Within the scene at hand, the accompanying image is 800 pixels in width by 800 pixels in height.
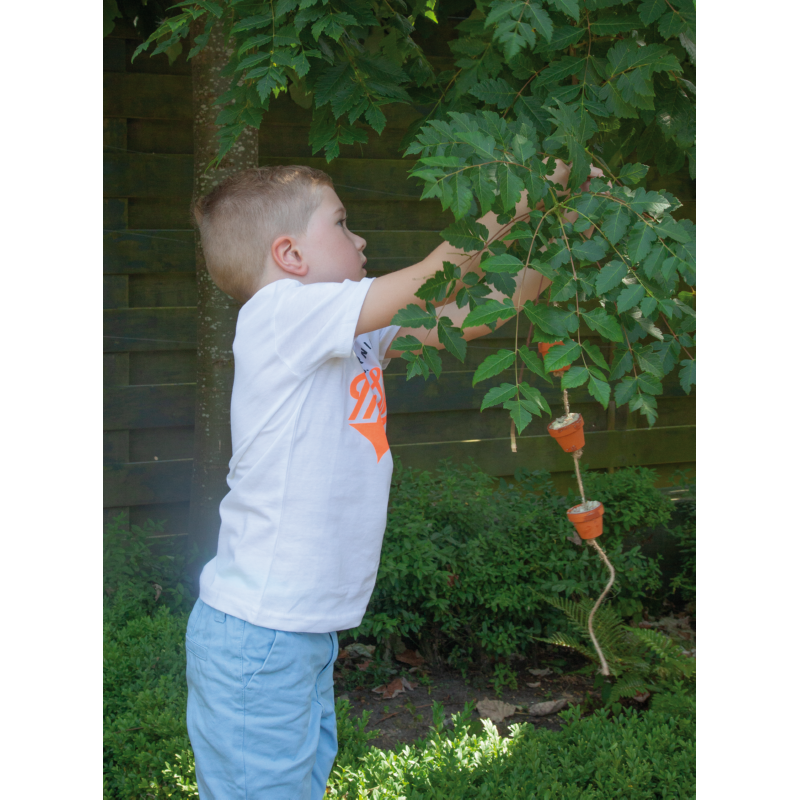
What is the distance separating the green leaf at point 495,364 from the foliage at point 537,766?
3.98ft

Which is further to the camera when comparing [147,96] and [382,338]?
[147,96]

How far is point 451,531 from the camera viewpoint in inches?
125

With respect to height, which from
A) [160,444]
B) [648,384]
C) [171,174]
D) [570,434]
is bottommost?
[160,444]

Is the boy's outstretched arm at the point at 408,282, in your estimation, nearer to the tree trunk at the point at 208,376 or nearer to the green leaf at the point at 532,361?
the green leaf at the point at 532,361

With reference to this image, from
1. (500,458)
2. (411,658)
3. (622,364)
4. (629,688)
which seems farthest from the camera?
(500,458)

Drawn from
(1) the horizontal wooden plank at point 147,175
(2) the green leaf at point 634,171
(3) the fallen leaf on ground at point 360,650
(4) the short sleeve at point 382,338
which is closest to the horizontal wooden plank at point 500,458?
(3) the fallen leaf on ground at point 360,650

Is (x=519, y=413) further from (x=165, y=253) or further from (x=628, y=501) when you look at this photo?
(x=165, y=253)

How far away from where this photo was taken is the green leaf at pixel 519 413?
3.94 ft

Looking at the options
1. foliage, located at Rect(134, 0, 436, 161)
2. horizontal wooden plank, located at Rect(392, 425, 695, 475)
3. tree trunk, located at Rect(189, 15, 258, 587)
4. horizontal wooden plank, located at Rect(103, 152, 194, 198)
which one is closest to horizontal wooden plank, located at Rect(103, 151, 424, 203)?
horizontal wooden plank, located at Rect(103, 152, 194, 198)

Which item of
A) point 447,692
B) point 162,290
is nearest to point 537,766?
point 447,692

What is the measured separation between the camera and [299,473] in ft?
4.83

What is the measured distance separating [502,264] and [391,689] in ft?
7.36

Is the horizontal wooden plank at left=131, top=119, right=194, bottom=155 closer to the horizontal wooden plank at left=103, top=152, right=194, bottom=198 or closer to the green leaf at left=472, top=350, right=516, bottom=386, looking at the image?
the horizontal wooden plank at left=103, top=152, right=194, bottom=198

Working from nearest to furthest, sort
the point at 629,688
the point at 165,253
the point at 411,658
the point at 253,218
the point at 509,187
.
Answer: the point at 509,187 < the point at 253,218 < the point at 629,688 < the point at 411,658 < the point at 165,253
